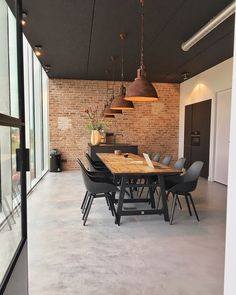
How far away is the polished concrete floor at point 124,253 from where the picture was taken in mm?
2191

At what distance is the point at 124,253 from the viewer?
2.77m

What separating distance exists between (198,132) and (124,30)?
442 cm

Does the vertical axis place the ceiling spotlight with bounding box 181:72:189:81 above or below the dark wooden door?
above

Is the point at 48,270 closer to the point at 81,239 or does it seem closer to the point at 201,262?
the point at 81,239

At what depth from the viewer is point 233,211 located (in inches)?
34.2

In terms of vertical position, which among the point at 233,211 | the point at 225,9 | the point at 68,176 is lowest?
the point at 68,176

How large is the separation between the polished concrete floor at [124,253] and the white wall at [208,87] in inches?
129

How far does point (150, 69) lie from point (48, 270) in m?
6.19

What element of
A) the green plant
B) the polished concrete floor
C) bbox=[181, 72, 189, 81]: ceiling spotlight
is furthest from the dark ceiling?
the polished concrete floor

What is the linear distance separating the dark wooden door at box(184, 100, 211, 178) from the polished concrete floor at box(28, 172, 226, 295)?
10.5 ft

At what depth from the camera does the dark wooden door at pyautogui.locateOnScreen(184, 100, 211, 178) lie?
7336 mm

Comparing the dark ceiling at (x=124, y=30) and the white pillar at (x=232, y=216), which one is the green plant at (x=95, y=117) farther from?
the white pillar at (x=232, y=216)

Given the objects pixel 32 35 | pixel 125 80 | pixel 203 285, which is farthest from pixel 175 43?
pixel 203 285

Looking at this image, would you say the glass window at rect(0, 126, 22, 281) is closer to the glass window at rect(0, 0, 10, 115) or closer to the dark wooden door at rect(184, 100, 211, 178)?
the glass window at rect(0, 0, 10, 115)
